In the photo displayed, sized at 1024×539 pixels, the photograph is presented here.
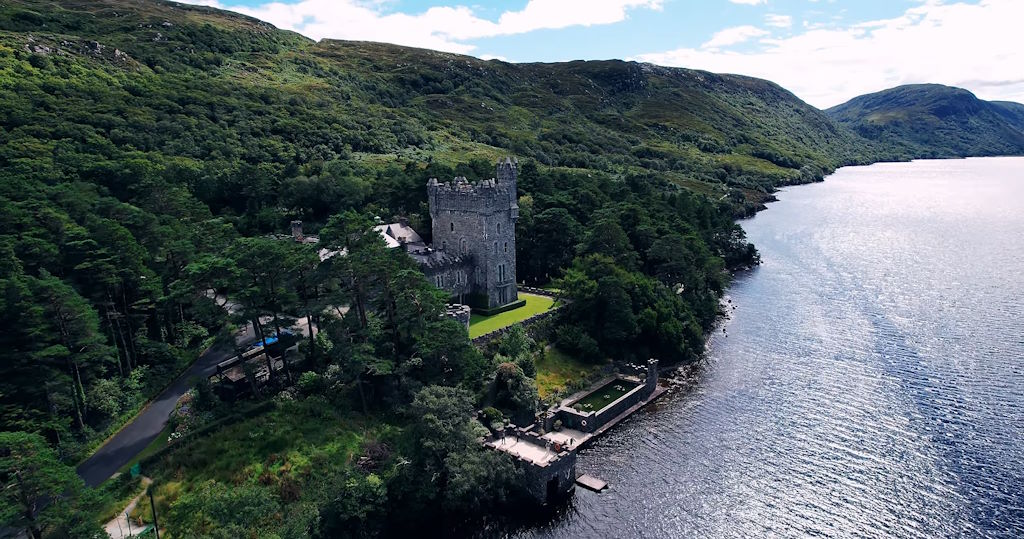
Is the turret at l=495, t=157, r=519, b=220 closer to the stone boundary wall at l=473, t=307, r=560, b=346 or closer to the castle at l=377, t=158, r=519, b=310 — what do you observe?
the castle at l=377, t=158, r=519, b=310

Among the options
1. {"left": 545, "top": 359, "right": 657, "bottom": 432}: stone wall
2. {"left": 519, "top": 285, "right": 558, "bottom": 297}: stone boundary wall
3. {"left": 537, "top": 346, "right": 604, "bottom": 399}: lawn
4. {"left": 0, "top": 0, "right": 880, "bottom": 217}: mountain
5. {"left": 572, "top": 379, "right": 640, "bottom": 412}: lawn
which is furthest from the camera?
{"left": 0, "top": 0, "right": 880, "bottom": 217}: mountain

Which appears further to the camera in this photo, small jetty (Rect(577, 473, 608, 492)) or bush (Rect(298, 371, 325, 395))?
bush (Rect(298, 371, 325, 395))

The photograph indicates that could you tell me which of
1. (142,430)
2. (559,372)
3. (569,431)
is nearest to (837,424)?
(569,431)

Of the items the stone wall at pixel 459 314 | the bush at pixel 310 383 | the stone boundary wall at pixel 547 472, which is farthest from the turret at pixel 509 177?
the bush at pixel 310 383

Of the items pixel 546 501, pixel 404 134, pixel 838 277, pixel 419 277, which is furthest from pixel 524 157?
pixel 546 501

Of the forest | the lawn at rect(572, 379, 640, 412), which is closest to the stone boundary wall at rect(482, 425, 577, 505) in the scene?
the forest

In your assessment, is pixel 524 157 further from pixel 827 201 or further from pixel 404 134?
pixel 827 201
